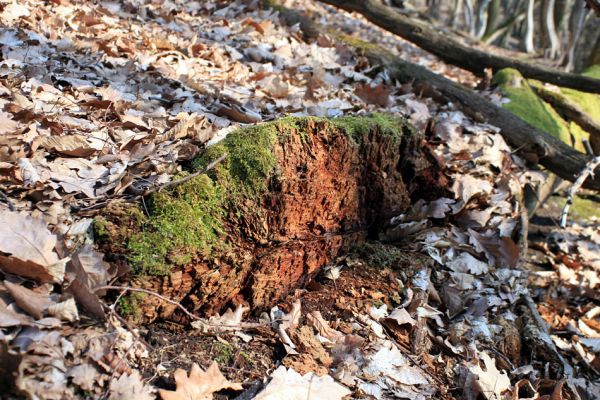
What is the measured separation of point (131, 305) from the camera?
2014mm

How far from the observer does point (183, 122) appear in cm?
284

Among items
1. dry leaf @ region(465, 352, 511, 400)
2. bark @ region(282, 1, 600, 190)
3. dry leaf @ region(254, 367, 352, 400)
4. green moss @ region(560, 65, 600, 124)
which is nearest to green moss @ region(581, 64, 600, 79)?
green moss @ region(560, 65, 600, 124)

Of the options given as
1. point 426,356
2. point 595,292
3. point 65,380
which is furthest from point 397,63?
point 65,380

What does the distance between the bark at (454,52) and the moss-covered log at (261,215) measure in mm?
4609

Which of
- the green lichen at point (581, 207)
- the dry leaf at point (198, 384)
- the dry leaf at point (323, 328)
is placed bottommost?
the green lichen at point (581, 207)

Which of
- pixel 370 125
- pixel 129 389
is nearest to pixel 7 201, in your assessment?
pixel 129 389

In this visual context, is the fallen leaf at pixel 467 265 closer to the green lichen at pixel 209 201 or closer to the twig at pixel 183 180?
the green lichen at pixel 209 201

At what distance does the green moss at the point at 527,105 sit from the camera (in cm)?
592

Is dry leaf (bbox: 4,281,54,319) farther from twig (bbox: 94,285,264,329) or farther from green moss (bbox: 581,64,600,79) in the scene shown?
green moss (bbox: 581,64,600,79)

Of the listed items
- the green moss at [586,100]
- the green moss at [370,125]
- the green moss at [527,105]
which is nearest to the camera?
the green moss at [370,125]

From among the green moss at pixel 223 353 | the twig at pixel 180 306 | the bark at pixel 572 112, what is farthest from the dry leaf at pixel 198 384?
the bark at pixel 572 112

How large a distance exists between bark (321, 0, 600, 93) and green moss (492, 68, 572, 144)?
37cm

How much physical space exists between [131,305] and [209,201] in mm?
598

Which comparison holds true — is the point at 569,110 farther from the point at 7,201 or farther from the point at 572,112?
the point at 7,201
